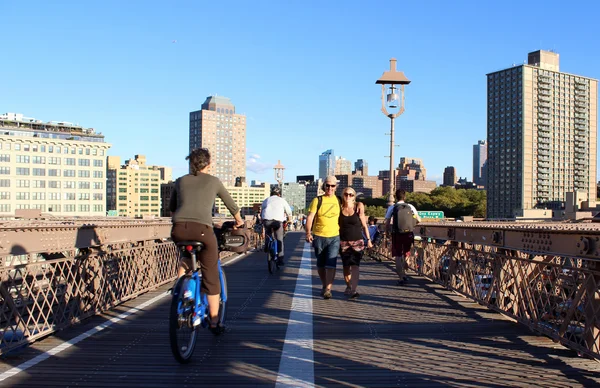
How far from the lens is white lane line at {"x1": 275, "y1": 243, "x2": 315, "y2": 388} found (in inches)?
196

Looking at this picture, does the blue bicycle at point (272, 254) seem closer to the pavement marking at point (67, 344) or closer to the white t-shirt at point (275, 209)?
the white t-shirt at point (275, 209)

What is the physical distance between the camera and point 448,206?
161875 mm

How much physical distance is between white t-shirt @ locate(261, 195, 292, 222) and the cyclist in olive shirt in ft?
28.1

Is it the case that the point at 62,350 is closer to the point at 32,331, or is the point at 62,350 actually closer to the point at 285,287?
the point at 32,331

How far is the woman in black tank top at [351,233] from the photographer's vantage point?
979cm

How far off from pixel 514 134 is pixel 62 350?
675 feet

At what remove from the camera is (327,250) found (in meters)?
9.62

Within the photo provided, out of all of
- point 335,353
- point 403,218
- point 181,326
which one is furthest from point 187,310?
point 403,218

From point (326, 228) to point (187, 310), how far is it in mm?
4274

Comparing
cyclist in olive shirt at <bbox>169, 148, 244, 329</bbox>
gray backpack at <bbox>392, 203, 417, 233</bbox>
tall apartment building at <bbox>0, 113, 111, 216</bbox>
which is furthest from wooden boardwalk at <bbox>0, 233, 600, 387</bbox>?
tall apartment building at <bbox>0, 113, 111, 216</bbox>

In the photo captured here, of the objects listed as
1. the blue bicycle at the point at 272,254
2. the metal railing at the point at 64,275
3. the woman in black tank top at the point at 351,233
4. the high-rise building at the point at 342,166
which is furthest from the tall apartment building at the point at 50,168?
the woman in black tank top at the point at 351,233

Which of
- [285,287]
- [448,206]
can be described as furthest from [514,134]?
[285,287]

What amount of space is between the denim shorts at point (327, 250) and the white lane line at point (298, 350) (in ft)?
2.07

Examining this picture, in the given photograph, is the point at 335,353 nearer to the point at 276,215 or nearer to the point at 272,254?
the point at 272,254
